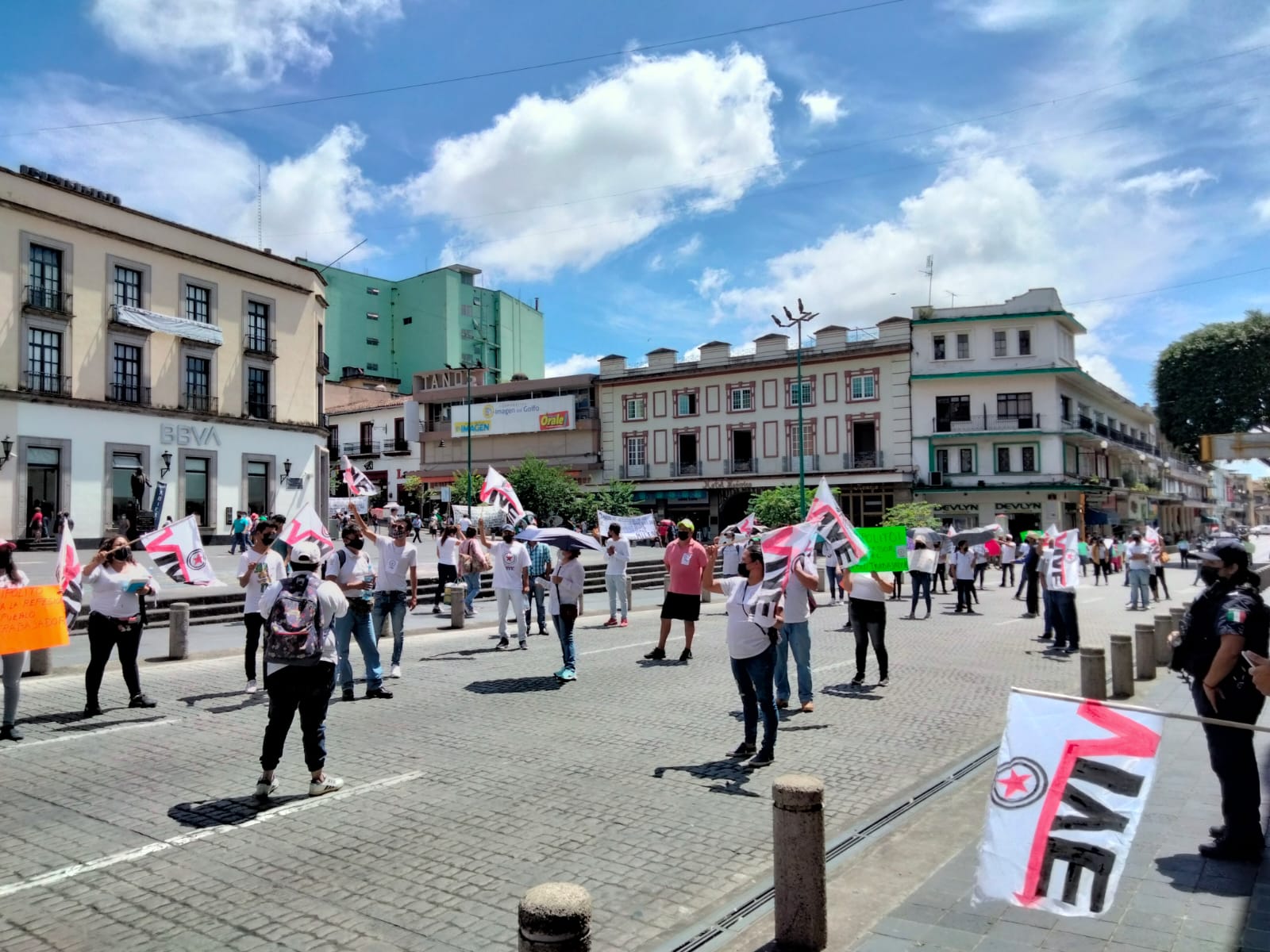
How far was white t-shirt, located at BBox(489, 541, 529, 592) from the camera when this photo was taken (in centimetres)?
1342

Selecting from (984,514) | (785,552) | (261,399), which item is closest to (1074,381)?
(984,514)

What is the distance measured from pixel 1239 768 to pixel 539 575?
10554 millimetres

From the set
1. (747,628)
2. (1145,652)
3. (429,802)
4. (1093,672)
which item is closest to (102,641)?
(429,802)

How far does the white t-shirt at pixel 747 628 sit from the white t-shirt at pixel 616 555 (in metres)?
8.91

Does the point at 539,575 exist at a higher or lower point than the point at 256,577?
lower

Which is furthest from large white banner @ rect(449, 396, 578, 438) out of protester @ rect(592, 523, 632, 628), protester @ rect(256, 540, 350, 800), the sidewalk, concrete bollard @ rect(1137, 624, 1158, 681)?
the sidewalk

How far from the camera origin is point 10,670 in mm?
7738

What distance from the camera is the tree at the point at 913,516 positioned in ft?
123

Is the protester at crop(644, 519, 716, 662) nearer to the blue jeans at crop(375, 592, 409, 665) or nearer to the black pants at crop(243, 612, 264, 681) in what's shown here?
the blue jeans at crop(375, 592, 409, 665)

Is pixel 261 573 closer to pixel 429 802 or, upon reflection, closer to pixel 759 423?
pixel 429 802

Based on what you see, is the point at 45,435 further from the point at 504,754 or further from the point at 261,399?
the point at 504,754

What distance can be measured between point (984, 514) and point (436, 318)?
41.6 m

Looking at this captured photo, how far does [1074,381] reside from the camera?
159 ft

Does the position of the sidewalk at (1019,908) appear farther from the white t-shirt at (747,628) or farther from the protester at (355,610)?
the protester at (355,610)
